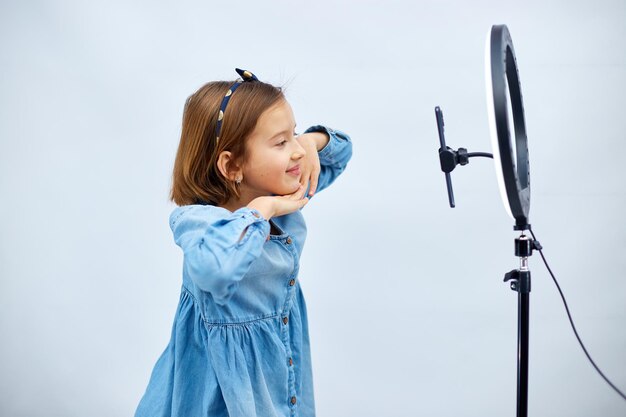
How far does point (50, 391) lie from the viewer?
2.14 meters

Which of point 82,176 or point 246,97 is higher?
point 246,97

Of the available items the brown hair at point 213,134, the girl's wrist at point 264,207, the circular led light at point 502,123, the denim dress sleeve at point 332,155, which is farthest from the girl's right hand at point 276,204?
the circular led light at point 502,123

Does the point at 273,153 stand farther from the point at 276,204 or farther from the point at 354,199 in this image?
the point at 354,199

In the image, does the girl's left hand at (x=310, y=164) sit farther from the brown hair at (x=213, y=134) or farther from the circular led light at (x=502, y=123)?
the circular led light at (x=502, y=123)

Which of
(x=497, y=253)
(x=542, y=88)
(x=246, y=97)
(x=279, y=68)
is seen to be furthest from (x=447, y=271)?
(x=246, y=97)

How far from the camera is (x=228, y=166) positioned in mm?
1399

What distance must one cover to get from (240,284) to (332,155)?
40 cm

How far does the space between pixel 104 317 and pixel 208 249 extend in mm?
1081

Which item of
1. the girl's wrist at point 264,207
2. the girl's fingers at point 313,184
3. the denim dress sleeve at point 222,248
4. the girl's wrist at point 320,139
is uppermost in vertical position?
the girl's wrist at point 320,139

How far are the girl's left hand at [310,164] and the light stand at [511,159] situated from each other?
327 mm

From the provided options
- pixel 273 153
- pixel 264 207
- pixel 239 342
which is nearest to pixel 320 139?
pixel 273 153

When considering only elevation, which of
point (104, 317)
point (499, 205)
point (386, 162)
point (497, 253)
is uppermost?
point (386, 162)

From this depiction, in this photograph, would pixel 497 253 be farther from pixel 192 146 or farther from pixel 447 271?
pixel 192 146

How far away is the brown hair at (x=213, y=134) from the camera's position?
1.37m
